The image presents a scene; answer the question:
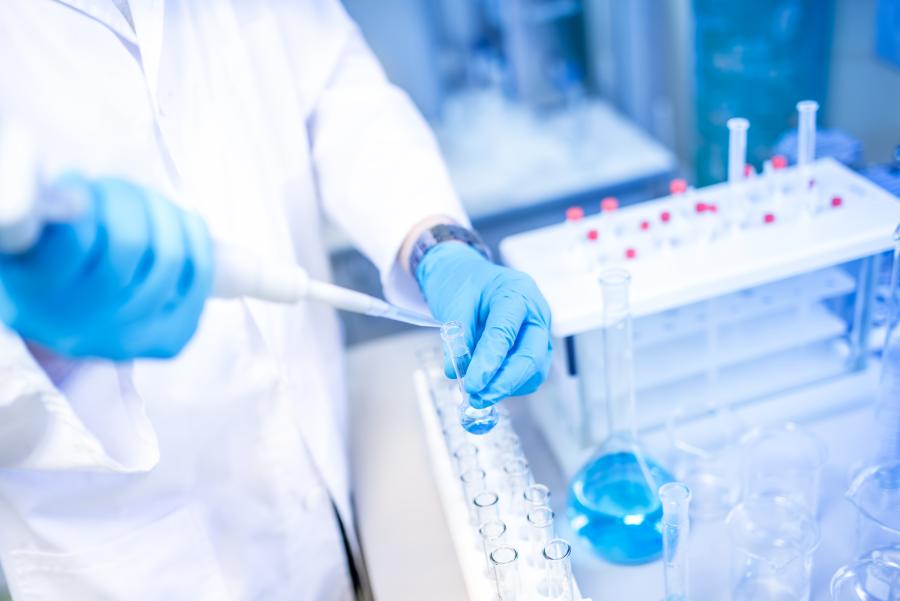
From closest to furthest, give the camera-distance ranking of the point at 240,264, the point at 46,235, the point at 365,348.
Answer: the point at 46,235
the point at 240,264
the point at 365,348

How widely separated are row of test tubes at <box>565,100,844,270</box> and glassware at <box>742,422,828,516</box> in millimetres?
294

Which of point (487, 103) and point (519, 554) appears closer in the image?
point (519, 554)

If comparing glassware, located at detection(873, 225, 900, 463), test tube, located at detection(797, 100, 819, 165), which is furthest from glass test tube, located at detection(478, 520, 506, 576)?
test tube, located at detection(797, 100, 819, 165)

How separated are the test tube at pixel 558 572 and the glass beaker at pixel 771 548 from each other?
222mm

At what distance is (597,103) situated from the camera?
279cm

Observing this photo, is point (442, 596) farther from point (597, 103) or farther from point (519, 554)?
point (597, 103)

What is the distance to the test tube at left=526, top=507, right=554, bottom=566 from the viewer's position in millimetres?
873

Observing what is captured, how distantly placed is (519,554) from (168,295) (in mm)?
486

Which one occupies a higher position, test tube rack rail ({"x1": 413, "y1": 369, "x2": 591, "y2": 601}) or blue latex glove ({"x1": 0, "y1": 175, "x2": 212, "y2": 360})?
blue latex glove ({"x1": 0, "y1": 175, "x2": 212, "y2": 360})

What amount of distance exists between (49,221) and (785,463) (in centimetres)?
96

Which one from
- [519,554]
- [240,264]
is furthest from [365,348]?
[240,264]

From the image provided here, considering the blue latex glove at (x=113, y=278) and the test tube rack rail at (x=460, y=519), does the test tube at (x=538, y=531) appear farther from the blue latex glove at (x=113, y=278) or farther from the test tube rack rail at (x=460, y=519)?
the blue latex glove at (x=113, y=278)

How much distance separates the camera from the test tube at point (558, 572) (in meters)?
0.81

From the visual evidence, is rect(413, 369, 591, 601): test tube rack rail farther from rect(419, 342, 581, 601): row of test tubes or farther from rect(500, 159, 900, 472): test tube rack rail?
rect(500, 159, 900, 472): test tube rack rail
